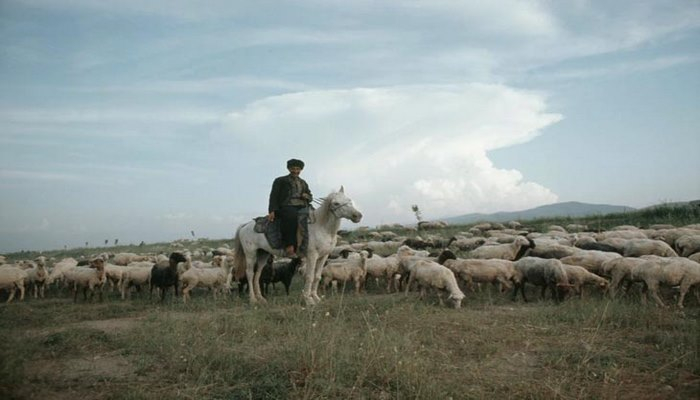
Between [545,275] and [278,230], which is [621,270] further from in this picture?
[278,230]

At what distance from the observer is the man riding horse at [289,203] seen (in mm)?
9547

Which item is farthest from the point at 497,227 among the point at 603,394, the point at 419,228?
the point at 603,394

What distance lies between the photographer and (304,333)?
6051mm

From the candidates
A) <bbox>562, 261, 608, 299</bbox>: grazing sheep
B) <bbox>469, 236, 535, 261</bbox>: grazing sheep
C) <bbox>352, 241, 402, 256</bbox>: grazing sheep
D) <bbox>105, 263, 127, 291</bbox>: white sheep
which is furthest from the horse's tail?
<bbox>352, 241, 402, 256</bbox>: grazing sheep

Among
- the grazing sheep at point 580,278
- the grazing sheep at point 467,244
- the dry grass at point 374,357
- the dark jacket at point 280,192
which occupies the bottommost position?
the dry grass at point 374,357

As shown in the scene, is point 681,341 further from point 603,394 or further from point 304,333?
point 304,333

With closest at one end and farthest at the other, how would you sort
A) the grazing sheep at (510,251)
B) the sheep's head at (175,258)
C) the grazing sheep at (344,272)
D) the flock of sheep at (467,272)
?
the flock of sheep at (467,272) → the grazing sheep at (344,272) → the sheep's head at (175,258) → the grazing sheep at (510,251)

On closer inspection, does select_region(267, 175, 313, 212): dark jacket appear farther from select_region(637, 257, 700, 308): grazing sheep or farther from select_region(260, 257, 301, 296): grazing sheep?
Answer: select_region(637, 257, 700, 308): grazing sheep

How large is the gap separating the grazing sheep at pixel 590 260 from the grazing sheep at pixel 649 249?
1509 millimetres

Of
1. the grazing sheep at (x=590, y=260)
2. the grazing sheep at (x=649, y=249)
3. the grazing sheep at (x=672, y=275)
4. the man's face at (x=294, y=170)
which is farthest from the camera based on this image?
the grazing sheep at (x=649, y=249)

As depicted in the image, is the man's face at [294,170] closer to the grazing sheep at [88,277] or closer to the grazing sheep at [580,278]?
the grazing sheep at [88,277]

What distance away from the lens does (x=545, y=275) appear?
955cm

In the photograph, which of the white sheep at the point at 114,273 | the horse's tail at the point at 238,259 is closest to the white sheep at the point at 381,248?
the horse's tail at the point at 238,259

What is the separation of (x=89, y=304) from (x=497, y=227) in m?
21.0
